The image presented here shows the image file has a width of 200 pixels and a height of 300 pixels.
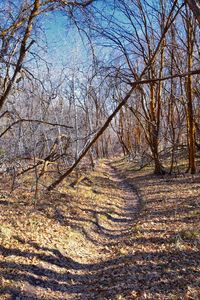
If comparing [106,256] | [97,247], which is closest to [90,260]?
[106,256]

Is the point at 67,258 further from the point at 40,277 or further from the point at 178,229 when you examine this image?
the point at 178,229

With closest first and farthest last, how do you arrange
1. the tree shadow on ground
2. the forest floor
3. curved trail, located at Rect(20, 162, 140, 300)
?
the tree shadow on ground < the forest floor < curved trail, located at Rect(20, 162, 140, 300)

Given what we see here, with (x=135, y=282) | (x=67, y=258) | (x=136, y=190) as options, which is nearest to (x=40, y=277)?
(x=67, y=258)

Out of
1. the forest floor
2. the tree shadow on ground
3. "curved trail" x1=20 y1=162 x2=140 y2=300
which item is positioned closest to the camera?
the tree shadow on ground

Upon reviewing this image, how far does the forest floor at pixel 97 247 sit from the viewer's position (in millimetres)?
4637

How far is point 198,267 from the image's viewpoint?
15.9 feet

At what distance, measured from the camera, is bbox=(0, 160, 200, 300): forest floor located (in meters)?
4.64

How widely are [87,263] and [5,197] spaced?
14.3ft

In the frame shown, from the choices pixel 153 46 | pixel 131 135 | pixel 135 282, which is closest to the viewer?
pixel 135 282

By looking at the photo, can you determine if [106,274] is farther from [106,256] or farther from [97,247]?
[97,247]

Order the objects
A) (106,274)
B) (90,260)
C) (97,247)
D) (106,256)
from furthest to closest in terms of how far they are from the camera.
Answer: (97,247)
(106,256)
(90,260)
(106,274)

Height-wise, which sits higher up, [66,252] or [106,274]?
[66,252]

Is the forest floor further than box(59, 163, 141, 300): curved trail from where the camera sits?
No

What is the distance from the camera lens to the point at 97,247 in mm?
6828
